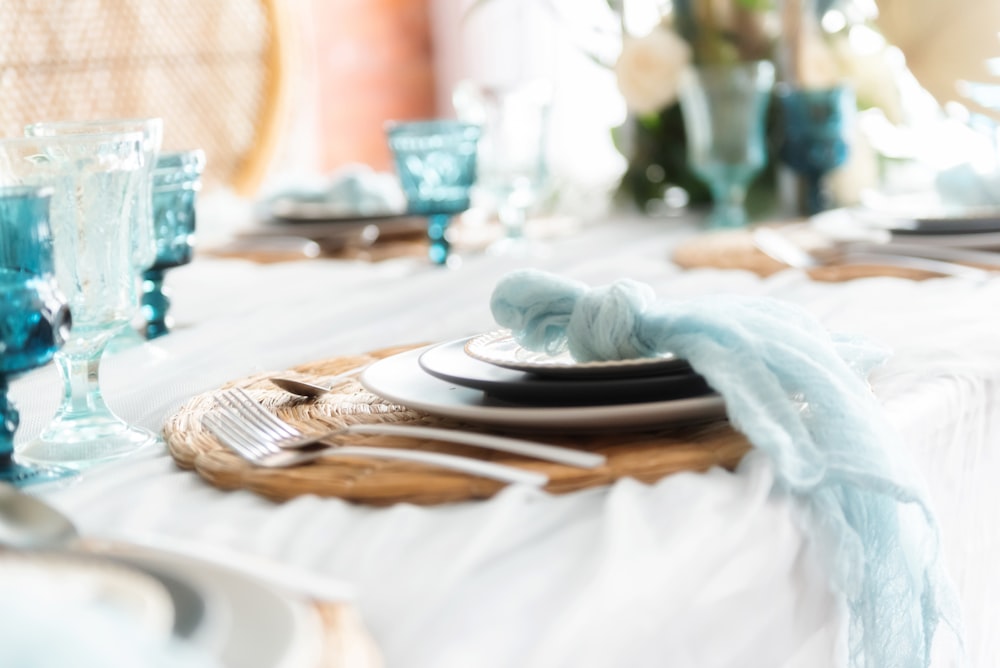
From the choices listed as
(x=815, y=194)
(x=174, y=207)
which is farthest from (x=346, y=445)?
(x=815, y=194)

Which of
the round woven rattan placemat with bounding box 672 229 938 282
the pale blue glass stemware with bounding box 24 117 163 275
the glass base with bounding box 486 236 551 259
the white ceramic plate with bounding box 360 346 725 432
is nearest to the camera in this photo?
the white ceramic plate with bounding box 360 346 725 432

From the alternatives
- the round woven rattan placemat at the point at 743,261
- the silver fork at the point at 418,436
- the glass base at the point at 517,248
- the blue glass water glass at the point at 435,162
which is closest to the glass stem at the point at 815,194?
the round woven rattan placemat at the point at 743,261

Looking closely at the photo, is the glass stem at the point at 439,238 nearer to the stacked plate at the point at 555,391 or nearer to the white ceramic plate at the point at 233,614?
the stacked plate at the point at 555,391

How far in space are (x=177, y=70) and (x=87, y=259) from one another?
1.98m

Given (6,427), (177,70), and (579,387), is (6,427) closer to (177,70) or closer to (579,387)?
(579,387)

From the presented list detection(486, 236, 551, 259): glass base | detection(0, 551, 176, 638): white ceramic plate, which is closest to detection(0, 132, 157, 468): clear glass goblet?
detection(0, 551, 176, 638): white ceramic plate

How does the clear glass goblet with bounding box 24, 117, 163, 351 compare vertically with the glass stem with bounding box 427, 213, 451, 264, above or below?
above

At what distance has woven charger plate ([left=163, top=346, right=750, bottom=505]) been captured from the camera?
540mm

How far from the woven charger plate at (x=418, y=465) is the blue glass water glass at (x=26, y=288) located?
0.29 ft

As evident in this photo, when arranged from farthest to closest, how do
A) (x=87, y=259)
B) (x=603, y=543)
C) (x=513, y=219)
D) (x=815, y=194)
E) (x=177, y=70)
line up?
(x=177, y=70) → (x=815, y=194) → (x=513, y=219) → (x=87, y=259) → (x=603, y=543)

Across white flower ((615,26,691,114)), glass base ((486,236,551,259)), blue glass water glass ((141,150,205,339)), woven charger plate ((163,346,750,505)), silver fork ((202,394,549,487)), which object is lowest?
glass base ((486,236,551,259))

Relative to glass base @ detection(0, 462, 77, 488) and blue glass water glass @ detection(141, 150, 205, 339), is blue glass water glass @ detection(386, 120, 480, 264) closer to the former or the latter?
blue glass water glass @ detection(141, 150, 205, 339)

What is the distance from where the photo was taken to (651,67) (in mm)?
1732

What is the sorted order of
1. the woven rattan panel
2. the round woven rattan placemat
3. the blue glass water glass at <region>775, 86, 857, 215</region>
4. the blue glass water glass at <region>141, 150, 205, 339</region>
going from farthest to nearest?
the woven rattan panel < the blue glass water glass at <region>775, 86, 857, 215</region> < the round woven rattan placemat < the blue glass water glass at <region>141, 150, 205, 339</region>
